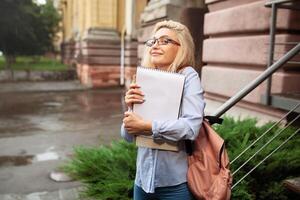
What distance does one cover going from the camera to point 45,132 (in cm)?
813

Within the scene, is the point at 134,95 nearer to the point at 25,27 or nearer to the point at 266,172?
the point at 266,172

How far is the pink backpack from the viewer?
1805 mm

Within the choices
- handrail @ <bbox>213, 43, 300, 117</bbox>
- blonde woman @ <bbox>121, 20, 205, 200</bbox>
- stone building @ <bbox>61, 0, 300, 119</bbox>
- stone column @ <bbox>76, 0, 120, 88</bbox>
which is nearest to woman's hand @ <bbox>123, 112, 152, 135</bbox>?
blonde woman @ <bbox>121, 20, 205, 200</bbox>

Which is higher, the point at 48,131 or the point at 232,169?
the point at 232,169

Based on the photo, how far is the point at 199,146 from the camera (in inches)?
72.9

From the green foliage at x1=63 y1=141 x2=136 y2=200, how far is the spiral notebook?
129 centimetres

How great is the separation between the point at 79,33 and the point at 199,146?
767 inches

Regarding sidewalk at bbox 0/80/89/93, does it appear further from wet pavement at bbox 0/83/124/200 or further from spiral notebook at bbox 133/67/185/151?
spiral notebook at bbox 133/67/185/151

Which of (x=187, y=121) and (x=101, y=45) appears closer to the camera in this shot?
(x=187, y=121)

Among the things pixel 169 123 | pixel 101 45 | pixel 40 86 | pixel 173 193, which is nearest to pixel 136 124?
pixel 169 123

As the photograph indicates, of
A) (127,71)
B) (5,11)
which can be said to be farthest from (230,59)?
(5,11)

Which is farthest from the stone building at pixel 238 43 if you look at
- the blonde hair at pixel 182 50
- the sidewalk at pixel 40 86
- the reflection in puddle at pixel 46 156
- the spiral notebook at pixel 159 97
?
the sidewalk at pixel 40 86

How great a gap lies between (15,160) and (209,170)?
4.77 meters

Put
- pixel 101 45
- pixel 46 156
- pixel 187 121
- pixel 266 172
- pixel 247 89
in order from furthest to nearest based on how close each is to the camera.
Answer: pixel 101 45 → pixel 46 156 → pixel 266 172 → pixel 247 89 → pixel 187 121
